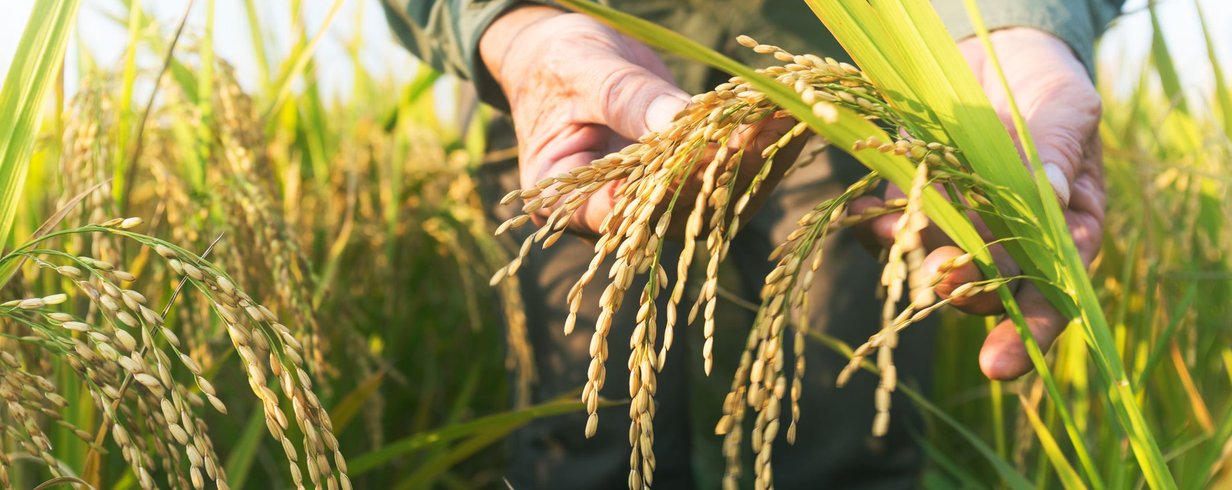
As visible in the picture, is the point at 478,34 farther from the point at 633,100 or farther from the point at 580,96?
the point at 633,100

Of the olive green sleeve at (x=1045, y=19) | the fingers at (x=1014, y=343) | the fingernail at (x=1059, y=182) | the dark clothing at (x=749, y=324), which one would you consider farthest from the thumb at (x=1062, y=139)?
the dark clothing at (x=749, y=324)

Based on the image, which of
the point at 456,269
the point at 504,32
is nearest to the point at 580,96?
the point at 504,32

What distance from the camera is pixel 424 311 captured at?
2.70 meters

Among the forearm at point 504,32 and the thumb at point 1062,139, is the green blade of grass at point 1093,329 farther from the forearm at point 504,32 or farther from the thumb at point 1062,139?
the forearm at point 504,32

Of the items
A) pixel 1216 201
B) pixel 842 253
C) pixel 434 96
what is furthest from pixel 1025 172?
pixel 434 96

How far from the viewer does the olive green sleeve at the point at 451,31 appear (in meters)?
1.55

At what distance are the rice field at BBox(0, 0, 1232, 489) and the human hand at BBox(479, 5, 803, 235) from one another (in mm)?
57

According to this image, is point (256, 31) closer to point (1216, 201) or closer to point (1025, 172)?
point (1025, 172)

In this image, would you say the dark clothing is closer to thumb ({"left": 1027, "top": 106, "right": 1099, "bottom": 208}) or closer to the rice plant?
thumb ({"left": 1027, "top": 106, "right": 1099, "bottom": 208})

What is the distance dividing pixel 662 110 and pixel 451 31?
2.61 feet

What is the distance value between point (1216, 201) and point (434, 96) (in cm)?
273

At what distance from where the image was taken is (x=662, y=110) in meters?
1.00

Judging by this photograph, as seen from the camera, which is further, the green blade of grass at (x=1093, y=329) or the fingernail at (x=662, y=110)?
the fingernail at (x=662, y=110)

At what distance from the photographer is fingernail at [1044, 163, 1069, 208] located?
3.28 ft
